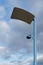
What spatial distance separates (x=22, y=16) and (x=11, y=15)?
76 cm

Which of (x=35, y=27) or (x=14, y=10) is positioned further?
(x=35, y=27)

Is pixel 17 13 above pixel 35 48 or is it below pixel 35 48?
above

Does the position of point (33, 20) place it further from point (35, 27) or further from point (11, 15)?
point (11, 15)

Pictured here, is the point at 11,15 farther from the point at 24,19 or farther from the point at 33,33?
the point at 33,33

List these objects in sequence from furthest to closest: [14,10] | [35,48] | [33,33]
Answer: [33,33]
[35,48]
[14,10]

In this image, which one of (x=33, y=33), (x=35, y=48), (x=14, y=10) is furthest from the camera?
(x=33, y=33)

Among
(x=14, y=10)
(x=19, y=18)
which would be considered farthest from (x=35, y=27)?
(x=14, y=10)

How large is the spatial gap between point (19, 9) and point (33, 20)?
1910mm

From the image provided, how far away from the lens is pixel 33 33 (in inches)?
567

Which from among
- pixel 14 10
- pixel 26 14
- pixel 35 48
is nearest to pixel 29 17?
pixel 26 14

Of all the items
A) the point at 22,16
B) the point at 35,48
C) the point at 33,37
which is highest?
the point at 22,16

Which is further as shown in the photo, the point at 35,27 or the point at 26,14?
the point at 35,27

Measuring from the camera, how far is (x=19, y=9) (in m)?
12.8

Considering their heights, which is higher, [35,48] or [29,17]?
[29,17]
